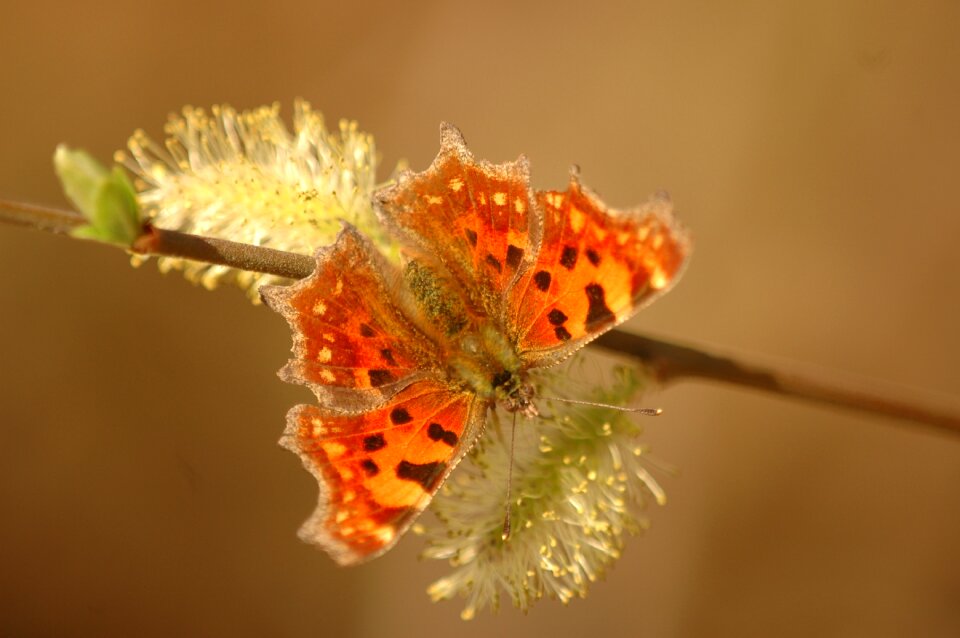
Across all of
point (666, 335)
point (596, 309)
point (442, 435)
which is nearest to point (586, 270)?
point (596, 309)

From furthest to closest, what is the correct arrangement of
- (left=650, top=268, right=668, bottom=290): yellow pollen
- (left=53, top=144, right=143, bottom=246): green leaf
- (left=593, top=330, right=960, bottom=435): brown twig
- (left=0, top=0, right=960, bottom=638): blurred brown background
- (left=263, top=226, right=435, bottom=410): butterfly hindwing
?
1. (left=0, top=0, right=960, bottom=638): blurred brown background
2. (left=593, top=330, right=960, bottom=435): brown twig
3. (left=263, top=226, right=435, bottom=410): butterfly hindwing
4. (left=650, top=268, right=668, bottom=290): yellow pollen
5. (left=53, top=144, right=143, bottom=246): green leaf

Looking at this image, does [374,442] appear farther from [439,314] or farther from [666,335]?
[666,335]

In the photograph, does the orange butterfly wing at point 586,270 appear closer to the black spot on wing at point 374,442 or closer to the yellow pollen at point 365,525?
the black spot on wing at point 374,442

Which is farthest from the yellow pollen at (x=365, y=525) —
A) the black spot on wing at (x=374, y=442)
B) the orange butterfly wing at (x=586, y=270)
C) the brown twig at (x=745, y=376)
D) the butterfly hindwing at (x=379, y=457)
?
the brown twig at (x=745, y=376)

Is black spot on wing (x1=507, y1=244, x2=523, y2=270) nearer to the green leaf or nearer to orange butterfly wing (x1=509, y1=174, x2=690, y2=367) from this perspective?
orange butterfly wing (x1=509, y1=174, x2=690, y2=367)

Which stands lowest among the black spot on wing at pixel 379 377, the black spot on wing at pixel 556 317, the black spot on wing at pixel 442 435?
the black spot on wing at pixel 442 435

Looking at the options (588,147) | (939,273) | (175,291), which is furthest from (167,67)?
(939,273)

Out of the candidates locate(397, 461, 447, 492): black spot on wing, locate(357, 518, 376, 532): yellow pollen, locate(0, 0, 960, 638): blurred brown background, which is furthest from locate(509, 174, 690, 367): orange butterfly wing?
locate(0, 0, 960, 638): blurred brown background
